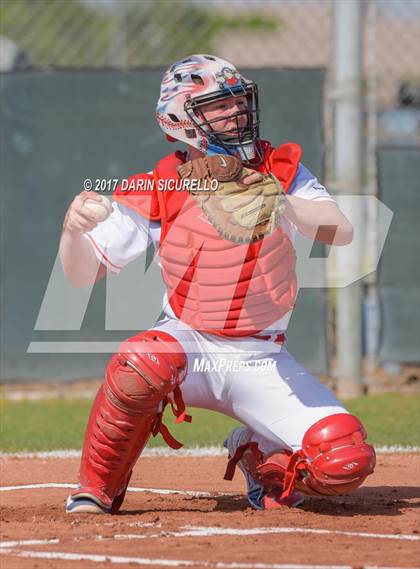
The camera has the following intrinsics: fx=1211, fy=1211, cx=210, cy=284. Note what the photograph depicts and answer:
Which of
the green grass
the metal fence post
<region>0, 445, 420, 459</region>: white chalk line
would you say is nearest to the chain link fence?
the metal fence post

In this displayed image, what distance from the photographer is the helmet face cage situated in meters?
4.64

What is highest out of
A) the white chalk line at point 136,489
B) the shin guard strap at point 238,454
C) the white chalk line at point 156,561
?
the white chalk line at point 156,561

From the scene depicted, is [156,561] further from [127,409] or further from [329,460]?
[329,460]

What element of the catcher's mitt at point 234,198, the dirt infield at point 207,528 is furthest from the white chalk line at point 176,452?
the catcher's mitt at point 234,198

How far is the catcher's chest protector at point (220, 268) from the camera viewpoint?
468 centimetres

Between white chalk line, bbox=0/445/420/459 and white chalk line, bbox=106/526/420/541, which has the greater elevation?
white chalk line, bbox=106/526/420/541

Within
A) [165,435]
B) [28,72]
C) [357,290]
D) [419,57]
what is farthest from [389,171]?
[165,435]

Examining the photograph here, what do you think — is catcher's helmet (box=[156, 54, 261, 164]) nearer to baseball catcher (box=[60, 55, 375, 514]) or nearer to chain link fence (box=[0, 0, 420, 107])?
baseball catcher (box=[60, 55, 375, 514])

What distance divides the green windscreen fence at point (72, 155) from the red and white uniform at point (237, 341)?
369 centimetres

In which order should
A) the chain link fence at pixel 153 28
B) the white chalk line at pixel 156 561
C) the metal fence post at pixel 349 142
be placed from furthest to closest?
the chain link fence at pixel 153 28, the metal fence post at pixel 349 142, the white chalk line at pixel 156 561

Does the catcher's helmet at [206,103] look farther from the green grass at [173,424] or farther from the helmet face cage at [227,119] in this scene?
the green grass at [173,424]

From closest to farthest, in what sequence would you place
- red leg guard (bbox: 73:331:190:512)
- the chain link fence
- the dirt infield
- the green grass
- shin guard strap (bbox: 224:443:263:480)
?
the dirt infield
red leg guard (bbox: 73:331:190:512)
shin guard strap (bbox: 224:443:263:480)
the green grass
the chain link fence

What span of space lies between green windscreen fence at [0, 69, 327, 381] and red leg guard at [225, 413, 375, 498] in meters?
3.95

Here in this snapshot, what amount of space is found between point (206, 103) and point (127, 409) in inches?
47.8
